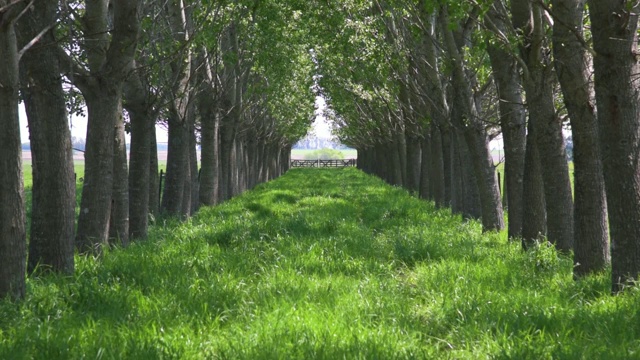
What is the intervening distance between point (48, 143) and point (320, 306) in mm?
3537

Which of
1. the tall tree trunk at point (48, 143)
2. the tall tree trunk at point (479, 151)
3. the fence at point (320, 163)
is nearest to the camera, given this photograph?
the tall tree trunk at point (48, 143)

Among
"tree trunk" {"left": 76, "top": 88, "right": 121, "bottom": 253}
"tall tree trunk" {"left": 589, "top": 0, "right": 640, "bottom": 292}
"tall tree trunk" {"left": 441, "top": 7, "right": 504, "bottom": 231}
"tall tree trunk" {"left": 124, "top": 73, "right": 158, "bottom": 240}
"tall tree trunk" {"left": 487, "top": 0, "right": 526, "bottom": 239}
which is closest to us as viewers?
"tall tree trunk" {"left": 589, "top": 0, "right": 640, "bottom": 292}

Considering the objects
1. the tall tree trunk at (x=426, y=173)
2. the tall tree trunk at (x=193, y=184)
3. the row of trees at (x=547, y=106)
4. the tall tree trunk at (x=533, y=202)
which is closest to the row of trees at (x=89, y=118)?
the tall tree trunk at (x=193, y=184)

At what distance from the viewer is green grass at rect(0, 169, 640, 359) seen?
14.9 feet

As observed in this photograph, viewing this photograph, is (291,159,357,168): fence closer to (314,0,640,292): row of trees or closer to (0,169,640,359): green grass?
(314,0,640,292): row of trees

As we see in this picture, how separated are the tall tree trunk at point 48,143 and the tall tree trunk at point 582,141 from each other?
524 cm

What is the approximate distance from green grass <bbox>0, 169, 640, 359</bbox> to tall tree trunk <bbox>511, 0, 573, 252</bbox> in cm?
72

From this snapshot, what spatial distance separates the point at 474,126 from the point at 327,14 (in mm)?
4922

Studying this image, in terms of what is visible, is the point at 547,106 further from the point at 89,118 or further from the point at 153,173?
the point at 153,173

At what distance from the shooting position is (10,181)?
5.77m

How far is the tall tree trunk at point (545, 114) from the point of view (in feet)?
26.0

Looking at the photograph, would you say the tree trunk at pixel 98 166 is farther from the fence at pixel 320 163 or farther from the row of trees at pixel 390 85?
the fence at pixel 320 163

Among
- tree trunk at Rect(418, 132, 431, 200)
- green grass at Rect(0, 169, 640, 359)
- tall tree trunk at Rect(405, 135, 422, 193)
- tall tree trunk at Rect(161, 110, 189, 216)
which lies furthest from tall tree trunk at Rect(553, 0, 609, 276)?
tall tree trunk at Rect(405, 135, 422, 193)

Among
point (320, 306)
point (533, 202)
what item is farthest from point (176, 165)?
point (320, 306)
